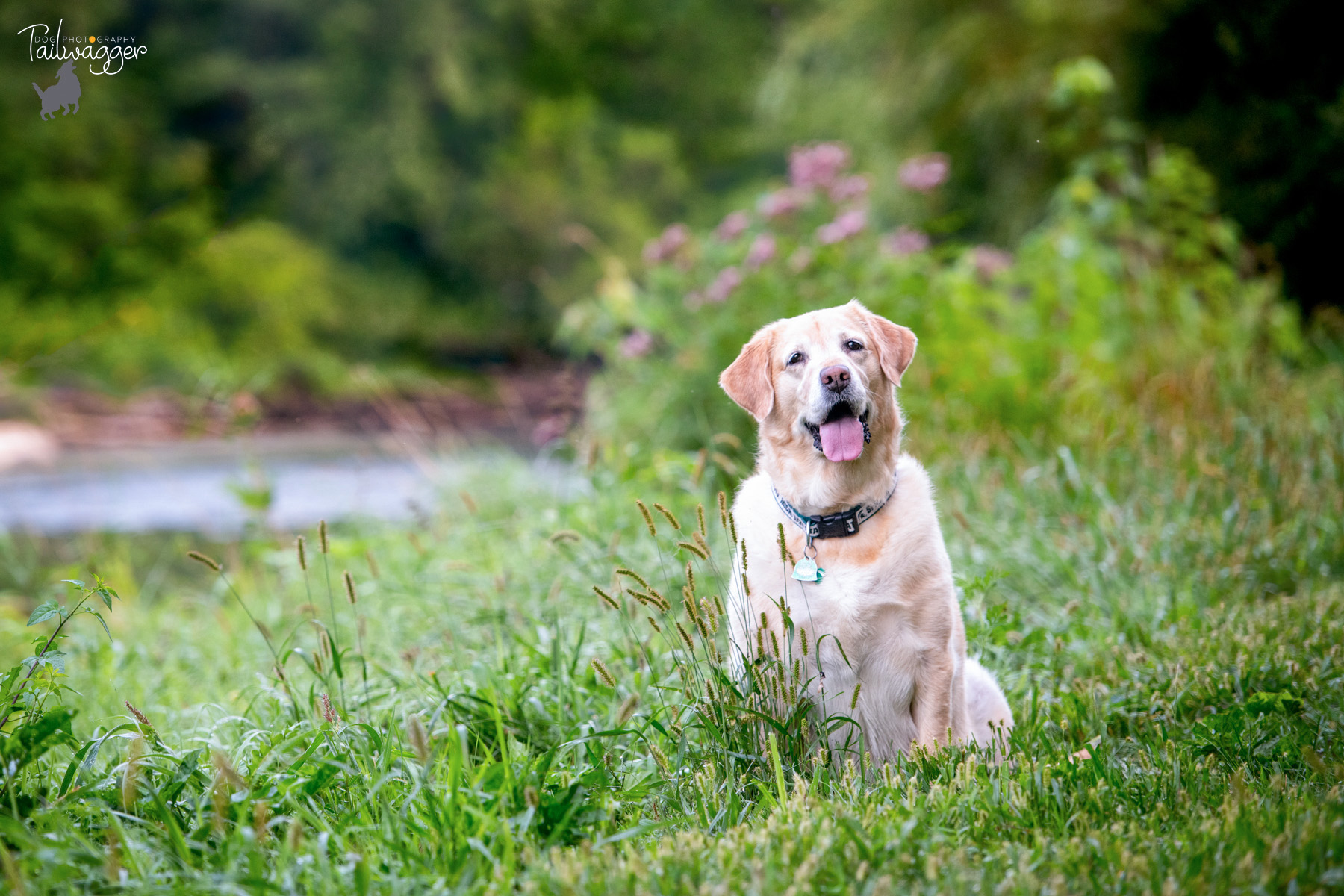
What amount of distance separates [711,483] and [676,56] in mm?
25422

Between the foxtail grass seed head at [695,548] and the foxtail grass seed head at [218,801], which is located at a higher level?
the foxtail grass seed head at [695,548]

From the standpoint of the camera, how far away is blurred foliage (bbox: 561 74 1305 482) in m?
5.67

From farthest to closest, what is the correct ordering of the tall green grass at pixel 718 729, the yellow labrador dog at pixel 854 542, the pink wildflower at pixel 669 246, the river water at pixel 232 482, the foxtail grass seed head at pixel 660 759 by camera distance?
the river water at pixel 232 482, the pink wildflower at pixel 669 246, the yellow labrador dog at pixel 854 542, the foxtail grass seed head at pixel 660 759, the tall green grass at pixel 718 729

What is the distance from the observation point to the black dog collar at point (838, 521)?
8.57 feet

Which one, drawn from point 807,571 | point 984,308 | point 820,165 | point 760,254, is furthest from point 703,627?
point 984,308

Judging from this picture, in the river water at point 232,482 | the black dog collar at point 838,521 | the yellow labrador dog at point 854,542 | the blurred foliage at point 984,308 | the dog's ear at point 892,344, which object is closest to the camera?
the yellow labrador dog at point 854,542

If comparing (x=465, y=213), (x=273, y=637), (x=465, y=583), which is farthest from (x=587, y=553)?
(x=465, y=213)

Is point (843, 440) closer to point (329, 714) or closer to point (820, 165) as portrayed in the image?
point (329, 714)

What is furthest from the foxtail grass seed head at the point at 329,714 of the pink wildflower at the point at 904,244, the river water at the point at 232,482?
the pink wildflower at the point at 904,244

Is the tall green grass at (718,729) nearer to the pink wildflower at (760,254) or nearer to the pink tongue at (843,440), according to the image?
the pink tongue at (843,440)

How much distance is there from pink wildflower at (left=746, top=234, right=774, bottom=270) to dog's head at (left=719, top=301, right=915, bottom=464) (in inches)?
115

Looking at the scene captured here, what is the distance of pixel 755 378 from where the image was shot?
9.29ft

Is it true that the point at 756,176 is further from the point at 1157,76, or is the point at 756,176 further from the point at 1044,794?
the point at 1044,794

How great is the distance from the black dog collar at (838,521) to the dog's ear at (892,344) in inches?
13.1
